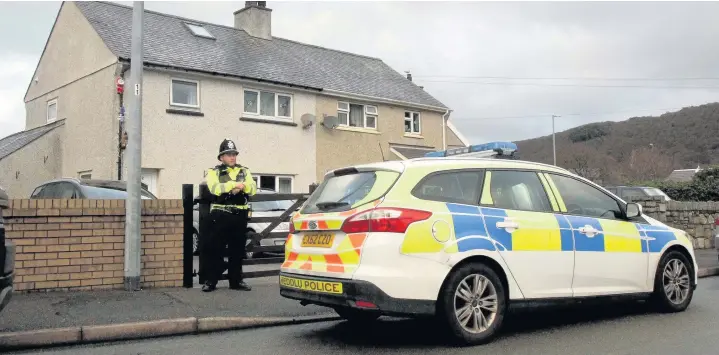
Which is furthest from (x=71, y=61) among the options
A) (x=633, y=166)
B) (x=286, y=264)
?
(x=633, y=166)

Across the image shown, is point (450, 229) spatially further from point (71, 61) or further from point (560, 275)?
point (71, 61)

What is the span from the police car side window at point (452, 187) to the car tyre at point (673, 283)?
248 cm

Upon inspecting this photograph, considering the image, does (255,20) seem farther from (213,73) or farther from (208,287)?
(208,287)

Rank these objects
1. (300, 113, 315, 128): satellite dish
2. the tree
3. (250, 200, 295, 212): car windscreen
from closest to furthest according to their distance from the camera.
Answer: (250, 200, 295, 212): car windscreen, (300, 113, 315, 128): satellite dish, the tree

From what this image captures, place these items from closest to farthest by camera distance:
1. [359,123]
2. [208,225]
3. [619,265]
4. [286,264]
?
[286,264], [619,265], [208,225], [359,123]

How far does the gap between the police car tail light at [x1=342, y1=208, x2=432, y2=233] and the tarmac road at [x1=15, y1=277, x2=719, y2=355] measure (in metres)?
0.99

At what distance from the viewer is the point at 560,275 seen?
6.20 metres

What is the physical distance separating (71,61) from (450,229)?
19509mm

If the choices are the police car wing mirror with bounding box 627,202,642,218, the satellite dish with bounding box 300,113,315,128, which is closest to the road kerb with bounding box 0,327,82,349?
the police car wing mirror with bounding box 627,202,642,218

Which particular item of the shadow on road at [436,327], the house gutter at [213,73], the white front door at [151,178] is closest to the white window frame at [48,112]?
the house gutter at [213,73]

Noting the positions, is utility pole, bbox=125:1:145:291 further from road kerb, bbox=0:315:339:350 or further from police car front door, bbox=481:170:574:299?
police car front door, bbox=481:170:574:299

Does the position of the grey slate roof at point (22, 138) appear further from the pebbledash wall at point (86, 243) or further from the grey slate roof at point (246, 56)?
the pebbledash wall at point (86, 243)

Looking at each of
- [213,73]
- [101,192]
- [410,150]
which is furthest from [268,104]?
[101,192]

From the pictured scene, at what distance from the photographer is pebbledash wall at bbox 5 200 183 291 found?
7488 millimetres
